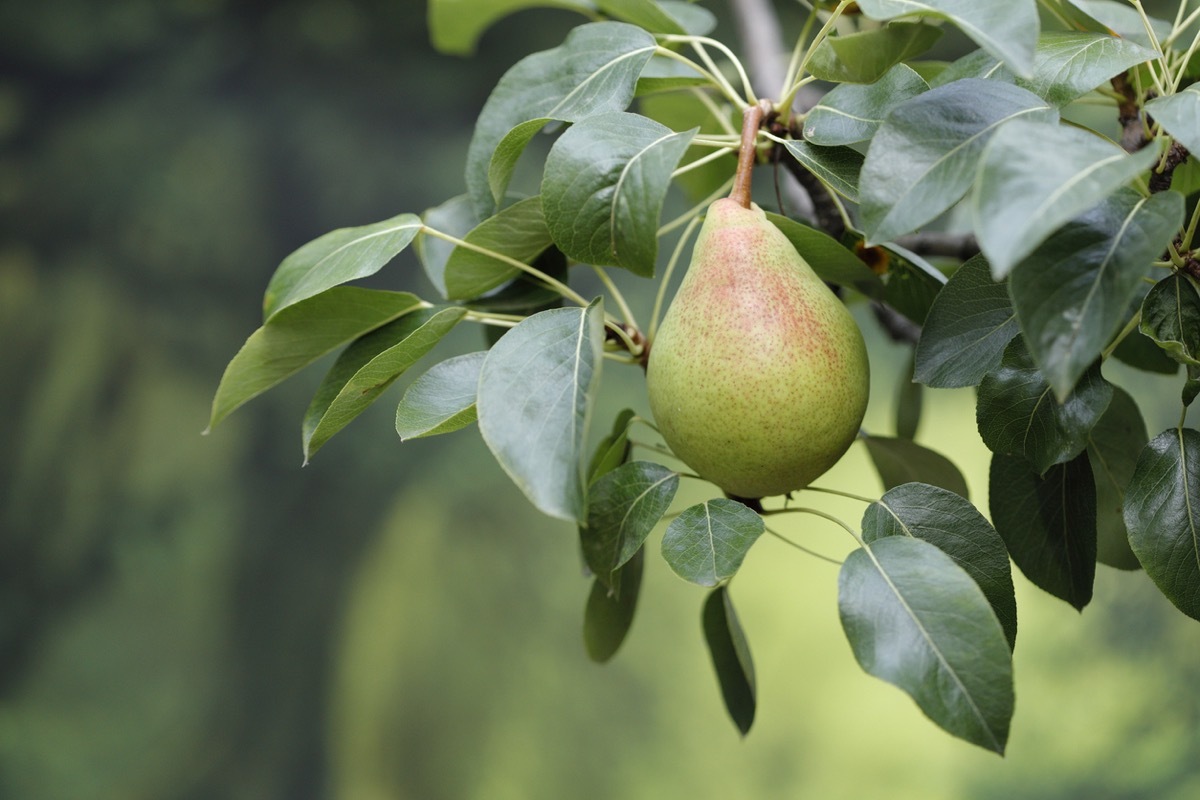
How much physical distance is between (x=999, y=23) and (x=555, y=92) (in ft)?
0.76

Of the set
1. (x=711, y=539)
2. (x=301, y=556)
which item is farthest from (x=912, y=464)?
(x=301, y=556)

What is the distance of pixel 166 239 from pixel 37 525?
41 cm

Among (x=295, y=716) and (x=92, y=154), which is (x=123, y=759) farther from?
(x=92, y=154)

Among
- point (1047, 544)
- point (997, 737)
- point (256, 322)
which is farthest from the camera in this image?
point (256, 322)

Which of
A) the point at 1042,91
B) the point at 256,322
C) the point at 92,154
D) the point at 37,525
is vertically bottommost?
the point at 37,525

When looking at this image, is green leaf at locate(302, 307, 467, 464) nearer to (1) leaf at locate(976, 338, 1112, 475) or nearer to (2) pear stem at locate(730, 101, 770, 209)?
(2) pear stem at locate(730, 101, 770, 209)

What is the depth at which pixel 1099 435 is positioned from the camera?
1.70ft

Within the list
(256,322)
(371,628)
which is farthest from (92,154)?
(371,628)

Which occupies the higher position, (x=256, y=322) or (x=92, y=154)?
(x=92, y=154)

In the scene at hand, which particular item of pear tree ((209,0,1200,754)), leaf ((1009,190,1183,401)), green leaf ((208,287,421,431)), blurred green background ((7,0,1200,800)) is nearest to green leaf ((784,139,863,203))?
pear tree ((209,0,1200,754))

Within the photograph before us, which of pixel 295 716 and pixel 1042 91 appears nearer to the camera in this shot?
pixel 1042 91

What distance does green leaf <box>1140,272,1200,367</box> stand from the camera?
0.39 meters

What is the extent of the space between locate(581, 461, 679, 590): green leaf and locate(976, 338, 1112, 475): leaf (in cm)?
14

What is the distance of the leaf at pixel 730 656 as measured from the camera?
58 cm
